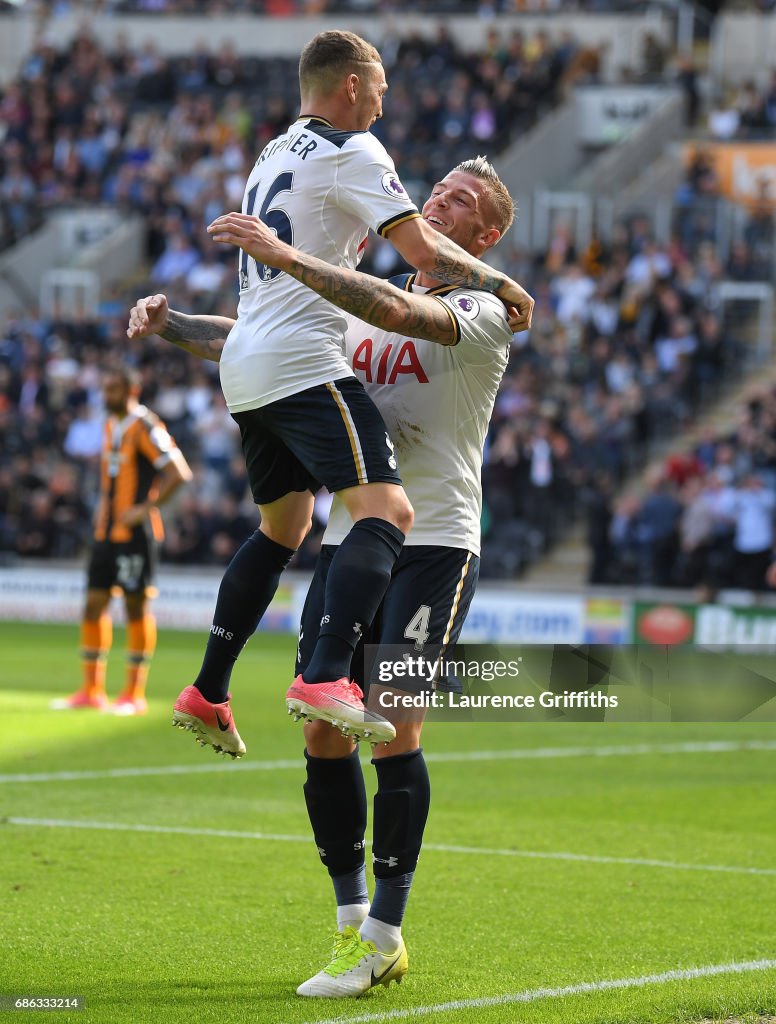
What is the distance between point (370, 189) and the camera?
5.25 m

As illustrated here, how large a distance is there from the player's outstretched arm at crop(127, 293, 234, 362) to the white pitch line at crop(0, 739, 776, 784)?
447cm

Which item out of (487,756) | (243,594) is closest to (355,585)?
(243,594)

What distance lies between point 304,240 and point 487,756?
715 cm

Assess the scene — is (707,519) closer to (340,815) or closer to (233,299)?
(233,299)

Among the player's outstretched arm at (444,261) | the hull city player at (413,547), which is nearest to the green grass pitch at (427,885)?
the hull city player at (413,547)

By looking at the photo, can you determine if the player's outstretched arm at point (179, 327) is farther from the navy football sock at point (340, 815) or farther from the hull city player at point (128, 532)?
the hull city player at point (128, 532)

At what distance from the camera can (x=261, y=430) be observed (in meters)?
5.65

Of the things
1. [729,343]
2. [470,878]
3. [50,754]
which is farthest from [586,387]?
[470,878]

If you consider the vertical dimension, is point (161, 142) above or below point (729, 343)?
above

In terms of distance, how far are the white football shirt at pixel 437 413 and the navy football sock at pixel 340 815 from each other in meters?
0.76

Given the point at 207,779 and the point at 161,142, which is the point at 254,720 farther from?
the point at 161,142

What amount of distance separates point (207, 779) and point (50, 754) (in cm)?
133

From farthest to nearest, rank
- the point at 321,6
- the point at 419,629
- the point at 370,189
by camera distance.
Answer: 1. the point at 321,6
2. the point at 419,629
3. the point at 370,189

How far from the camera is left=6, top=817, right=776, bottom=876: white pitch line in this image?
782cm
